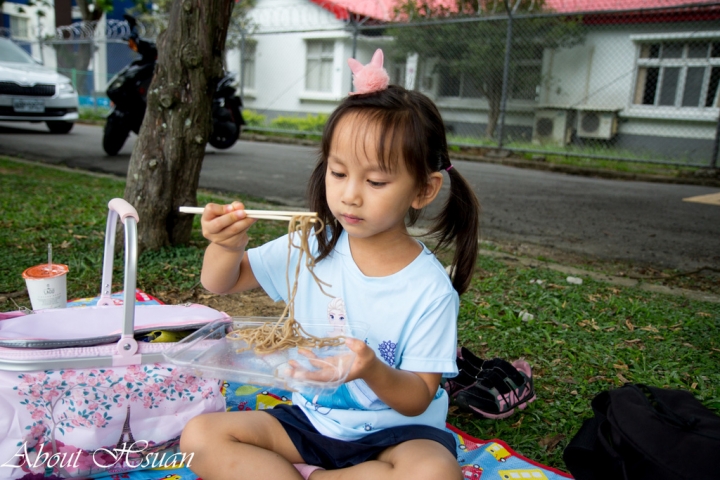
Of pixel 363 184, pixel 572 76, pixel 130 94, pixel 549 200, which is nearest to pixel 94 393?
pixel 363 184

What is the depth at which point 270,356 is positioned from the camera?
156cm

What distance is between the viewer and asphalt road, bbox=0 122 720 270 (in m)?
4.49

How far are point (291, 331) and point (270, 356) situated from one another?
0.09 m

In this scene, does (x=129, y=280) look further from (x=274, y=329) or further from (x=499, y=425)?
(x=499, y=425)

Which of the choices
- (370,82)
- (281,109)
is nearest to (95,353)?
(370,82)

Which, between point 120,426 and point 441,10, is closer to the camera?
point 120,426

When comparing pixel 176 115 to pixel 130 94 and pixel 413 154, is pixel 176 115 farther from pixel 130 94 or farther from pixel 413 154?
pixel 130 94

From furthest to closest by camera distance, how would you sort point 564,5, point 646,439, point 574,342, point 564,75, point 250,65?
point 250,65 → point 564,75 → point 564,5 → point 574,342 → point 646,439

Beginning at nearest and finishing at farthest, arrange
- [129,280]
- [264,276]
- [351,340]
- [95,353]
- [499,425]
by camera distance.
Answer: [351,340] → [129,280] → [95,353] → [264,276] → [499,425]

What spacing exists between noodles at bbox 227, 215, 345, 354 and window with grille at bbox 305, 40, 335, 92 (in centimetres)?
1446

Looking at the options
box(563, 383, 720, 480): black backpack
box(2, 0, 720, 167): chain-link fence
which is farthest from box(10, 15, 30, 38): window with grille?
box(563, 383, 720, 480): black backpack

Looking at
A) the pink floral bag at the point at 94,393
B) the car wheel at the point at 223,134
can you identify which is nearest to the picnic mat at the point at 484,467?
the pink floral bag at the point at 94,393

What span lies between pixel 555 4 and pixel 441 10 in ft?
7.67

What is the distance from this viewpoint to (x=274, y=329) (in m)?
1.62
